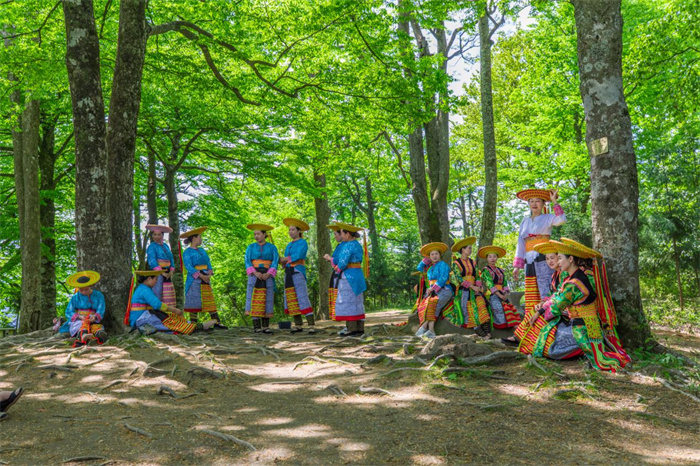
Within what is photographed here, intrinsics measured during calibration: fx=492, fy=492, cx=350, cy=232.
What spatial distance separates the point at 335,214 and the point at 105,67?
21026 millimetres

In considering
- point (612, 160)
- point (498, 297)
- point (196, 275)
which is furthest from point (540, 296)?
point (196, 275)

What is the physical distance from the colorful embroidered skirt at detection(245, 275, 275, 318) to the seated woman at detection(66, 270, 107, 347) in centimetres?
248

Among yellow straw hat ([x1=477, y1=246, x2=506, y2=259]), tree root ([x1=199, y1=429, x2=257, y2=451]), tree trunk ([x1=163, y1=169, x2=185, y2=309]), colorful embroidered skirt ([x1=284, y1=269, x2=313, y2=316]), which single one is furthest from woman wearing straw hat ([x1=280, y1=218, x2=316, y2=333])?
tree root ([x1=199, y1=429, x2=257, y2=451])

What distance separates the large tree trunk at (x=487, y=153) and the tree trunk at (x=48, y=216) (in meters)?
11.3

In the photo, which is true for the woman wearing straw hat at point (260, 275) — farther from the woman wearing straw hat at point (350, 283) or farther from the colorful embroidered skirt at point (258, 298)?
the woman wearing straw hat at point (350, 283)

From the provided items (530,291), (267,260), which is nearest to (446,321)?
(530,291)

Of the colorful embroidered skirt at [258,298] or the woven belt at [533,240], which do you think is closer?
the woven belt at [533,240]

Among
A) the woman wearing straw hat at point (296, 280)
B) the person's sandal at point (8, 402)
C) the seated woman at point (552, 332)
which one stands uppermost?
the woman wearing straw hat at point (296, 280)

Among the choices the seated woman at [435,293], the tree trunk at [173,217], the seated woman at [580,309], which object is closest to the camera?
the seated woman at [580,309]

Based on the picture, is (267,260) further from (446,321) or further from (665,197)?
(665,197)

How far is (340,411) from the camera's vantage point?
13.4 feet

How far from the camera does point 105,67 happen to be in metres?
11.0

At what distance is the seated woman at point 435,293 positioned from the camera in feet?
25.2

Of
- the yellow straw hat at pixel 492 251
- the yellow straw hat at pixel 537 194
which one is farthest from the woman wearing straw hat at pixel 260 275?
the yellow straw hat at pixel 537 194
